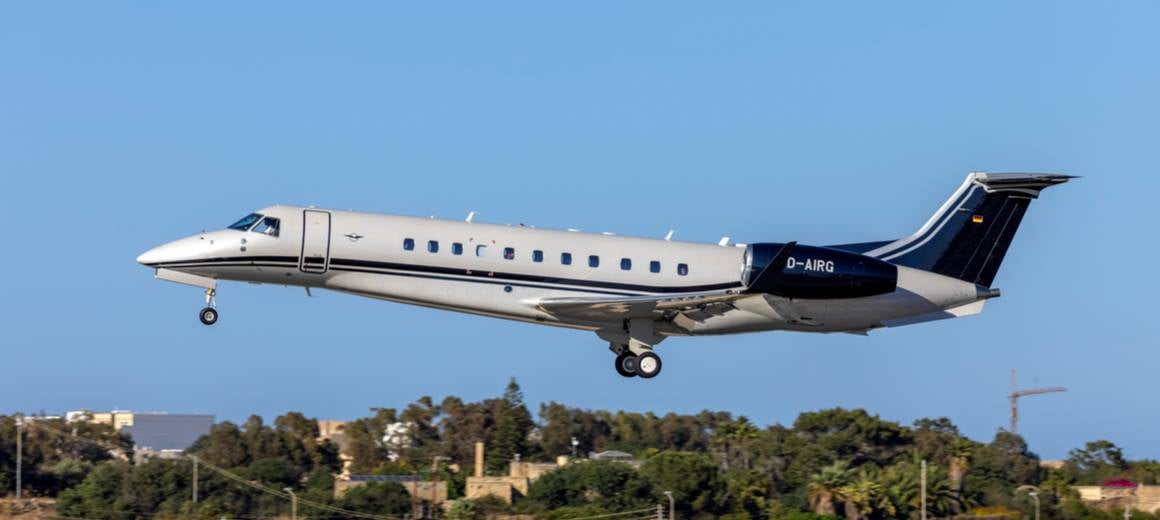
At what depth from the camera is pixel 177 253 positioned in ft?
94.5

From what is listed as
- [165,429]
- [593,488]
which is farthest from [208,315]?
[165,429]

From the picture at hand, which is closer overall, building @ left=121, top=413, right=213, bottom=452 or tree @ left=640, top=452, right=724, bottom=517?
tree @ left=640, top=452, right=724, bottom=517

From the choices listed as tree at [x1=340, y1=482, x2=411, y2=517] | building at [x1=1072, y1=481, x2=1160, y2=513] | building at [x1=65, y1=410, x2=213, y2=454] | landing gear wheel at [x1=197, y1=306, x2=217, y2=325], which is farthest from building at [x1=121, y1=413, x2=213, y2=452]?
landing gear wheel at [x1=197, y1=306, x2=217, y2=325]

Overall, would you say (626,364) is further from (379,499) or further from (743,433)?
(743,433)

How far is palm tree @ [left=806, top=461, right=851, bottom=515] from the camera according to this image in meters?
58.1

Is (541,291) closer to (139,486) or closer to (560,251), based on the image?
(560,251)

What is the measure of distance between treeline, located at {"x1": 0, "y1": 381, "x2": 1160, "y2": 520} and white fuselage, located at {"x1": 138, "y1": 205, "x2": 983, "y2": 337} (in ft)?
62.2

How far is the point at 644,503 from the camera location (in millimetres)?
52312

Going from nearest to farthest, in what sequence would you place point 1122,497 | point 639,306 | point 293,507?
point 639,306, point 293,507, point 1122,497

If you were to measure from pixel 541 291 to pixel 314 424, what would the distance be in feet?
172

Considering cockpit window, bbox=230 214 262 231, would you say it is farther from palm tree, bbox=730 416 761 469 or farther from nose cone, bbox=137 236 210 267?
palm tree, bbox=730 416 761 469

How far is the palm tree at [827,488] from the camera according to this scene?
58.1 m

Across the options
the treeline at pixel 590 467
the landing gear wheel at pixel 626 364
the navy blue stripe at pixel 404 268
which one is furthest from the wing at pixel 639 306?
the treeline at pixel 590 467

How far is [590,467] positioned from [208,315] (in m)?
27.0
